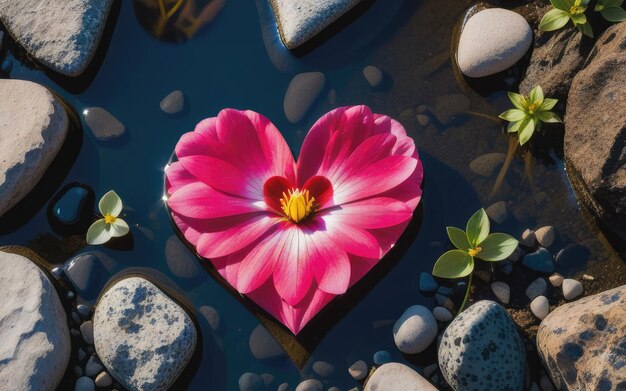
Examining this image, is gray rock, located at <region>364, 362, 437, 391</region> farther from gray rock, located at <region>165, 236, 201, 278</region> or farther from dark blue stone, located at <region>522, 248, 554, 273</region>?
gray rock, located at <region>165, 236, 201, 278</region>

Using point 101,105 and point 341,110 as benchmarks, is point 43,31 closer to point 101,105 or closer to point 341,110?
point 101,105

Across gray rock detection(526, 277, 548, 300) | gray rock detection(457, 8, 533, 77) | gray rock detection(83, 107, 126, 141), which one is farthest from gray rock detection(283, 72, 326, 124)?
gray rock detection(526, 277, 548, 300)

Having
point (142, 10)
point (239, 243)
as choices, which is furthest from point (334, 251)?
point (142, 10)

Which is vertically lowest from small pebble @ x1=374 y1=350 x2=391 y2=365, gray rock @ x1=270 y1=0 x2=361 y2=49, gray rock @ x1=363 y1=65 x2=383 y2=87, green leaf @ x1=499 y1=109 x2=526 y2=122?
small pebble @ x1=374 y1=350 x2=391 y2=365

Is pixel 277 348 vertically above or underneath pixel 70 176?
underneath

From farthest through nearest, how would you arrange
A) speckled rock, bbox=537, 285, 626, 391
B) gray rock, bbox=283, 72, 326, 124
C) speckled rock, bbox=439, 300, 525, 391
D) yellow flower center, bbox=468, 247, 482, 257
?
gray rock, bbox=283, 72, 326, 124 → yellow flower center, bbox=468, 247, 482, 257 → speckled rock, bbox=439, 300, 525, 391 → speckled rock, bbox=537, 285, 626, 391

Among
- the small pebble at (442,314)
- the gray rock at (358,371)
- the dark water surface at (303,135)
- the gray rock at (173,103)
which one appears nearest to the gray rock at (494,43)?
the dark water surface at (303,135)
